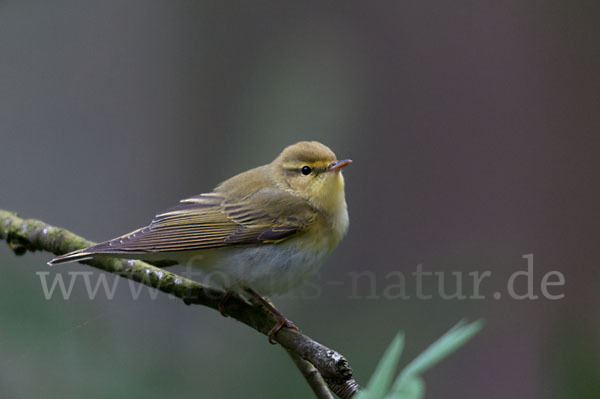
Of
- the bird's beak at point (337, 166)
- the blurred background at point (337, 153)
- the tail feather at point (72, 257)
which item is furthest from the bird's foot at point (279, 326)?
the bird's beak at point (337, 166)

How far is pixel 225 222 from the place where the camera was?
3426 mm

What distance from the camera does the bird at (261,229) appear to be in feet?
10.3

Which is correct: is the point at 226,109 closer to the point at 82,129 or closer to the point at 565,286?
the point at 82,129

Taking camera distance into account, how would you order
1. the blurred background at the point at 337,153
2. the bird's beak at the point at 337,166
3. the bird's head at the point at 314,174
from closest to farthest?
1. the blurred background at the point at 337,153
2. the bird's beak at the point at 337,166
3. the bird's head at the point at 314,174

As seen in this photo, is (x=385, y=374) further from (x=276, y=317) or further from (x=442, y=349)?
(x=276, y=317)

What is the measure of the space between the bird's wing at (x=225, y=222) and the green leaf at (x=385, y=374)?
2.39m

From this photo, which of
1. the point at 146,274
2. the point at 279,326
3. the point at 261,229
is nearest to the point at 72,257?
the point at 146,274

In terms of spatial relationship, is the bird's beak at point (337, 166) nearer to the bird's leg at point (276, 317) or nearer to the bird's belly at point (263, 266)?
the bird's belly at point (263, 266)

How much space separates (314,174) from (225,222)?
619 mm

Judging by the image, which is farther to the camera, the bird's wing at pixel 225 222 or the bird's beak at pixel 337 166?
the bird's beak at pixel 337 166

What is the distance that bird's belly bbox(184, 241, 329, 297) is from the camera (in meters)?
3.15

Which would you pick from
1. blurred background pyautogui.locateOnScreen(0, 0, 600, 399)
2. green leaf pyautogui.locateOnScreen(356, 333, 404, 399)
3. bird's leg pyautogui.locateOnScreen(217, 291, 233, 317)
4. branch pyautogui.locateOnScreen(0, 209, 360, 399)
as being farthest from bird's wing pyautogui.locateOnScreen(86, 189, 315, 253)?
green leaf pyautogui.locateOnScreen(356, 333, 404, 399)

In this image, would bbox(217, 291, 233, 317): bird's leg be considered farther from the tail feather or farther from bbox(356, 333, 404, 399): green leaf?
bbox(356, 333, 404, 399): green leaf

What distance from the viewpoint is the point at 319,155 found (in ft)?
11.8
